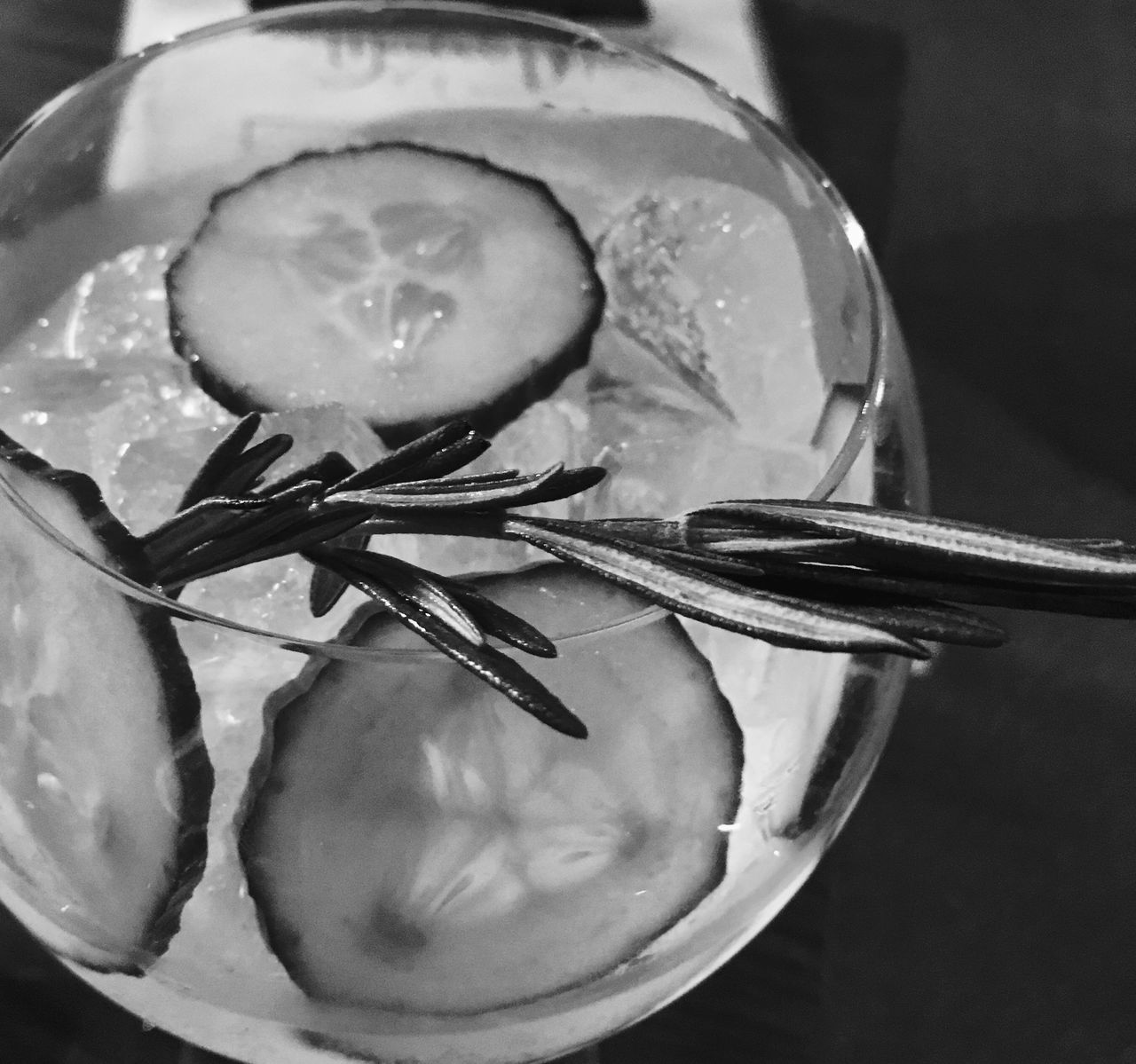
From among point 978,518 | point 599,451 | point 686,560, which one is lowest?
point 978,518

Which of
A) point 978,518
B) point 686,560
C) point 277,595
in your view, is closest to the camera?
point 686,560

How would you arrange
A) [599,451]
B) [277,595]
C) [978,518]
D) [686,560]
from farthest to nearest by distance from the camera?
[978,518]
[599,451]
[277,595]
[686,560]

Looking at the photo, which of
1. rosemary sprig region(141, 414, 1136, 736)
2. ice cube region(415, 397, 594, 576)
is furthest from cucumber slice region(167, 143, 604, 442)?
rosemary sprig region(141, 414, 1136, 736)

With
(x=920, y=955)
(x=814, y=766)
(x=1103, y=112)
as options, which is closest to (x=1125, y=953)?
(x=920, y=955)

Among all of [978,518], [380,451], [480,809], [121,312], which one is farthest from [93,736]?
[978,518]

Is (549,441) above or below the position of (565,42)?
below

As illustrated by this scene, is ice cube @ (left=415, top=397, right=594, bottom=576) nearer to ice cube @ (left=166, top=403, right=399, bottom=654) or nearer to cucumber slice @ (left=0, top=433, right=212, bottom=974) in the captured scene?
ice cube @ (left=166, top=403, right=399, bottom=654)

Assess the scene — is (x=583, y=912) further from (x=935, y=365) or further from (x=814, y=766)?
(x=935, y=365)

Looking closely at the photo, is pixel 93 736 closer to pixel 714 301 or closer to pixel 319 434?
pixel 319 434
